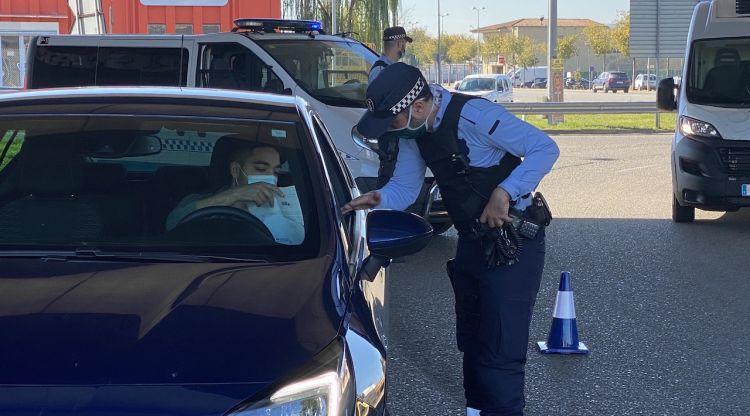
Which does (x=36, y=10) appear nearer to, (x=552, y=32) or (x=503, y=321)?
(x=552, y=32)

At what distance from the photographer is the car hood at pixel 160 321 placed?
2494 mm

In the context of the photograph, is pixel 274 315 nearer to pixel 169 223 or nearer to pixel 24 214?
pixel 169 223

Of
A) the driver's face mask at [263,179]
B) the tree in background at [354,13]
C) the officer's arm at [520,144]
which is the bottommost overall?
the driver's face mask at [263,179]

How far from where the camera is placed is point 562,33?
133500 millimetres

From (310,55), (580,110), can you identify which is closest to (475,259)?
(310,55)

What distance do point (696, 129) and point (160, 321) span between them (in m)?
8.94

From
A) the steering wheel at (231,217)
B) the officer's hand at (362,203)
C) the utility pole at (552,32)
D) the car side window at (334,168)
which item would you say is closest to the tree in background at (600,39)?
the utility pole at (552,32)

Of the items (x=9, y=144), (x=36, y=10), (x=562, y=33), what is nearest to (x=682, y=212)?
(x=9, y=144)

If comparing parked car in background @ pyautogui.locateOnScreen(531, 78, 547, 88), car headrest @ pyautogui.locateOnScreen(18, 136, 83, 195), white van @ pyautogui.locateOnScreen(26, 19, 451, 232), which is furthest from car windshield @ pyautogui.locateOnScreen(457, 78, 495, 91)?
parked car in background @ pyautogui.locateOnScreen(531, 78, 547, 88)

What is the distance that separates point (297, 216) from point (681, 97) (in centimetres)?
846

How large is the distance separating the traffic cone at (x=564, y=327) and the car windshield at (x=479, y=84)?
29.6 meters

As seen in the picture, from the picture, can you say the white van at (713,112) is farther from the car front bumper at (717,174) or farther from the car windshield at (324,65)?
the car windshield at (324,65)

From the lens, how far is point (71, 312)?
9.13 feet

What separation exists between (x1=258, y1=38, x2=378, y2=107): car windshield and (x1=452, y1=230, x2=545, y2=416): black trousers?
5746 millimetres
